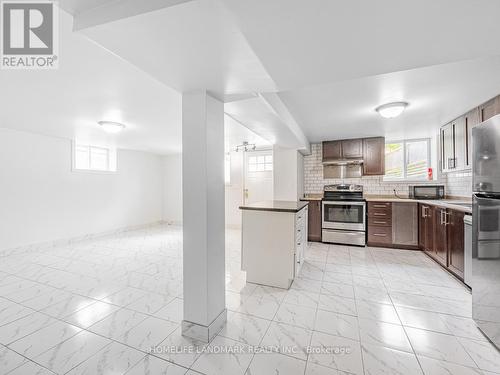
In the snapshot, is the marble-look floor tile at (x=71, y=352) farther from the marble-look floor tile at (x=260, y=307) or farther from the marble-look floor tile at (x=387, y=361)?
the marble-look floor tile at (x=387, y=361)

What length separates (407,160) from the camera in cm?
470

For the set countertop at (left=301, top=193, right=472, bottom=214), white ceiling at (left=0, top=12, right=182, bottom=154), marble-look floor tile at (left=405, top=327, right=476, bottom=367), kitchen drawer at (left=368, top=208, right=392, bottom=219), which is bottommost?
marble-look floor tile at (left=405, top=327, right=476, bottom=367)

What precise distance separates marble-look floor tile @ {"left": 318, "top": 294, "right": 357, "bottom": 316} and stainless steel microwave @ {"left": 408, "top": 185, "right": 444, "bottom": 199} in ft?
10.2

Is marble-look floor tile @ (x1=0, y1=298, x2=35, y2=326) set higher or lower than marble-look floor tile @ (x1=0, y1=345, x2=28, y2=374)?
higher

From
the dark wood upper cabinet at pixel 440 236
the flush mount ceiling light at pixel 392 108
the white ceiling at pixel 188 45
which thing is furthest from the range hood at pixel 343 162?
the white ceiling at pixel 188 45

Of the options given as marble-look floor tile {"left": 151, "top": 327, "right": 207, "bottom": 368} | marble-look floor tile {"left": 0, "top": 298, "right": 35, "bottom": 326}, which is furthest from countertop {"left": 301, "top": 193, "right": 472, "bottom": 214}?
marble-look floor tile {"left": 0, "top": 298, "right": 35, "bottom": 326}

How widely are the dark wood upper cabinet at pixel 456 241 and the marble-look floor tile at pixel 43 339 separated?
410 centimetres

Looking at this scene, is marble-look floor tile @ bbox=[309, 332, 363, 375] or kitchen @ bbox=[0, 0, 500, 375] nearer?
kitchen @ bbox=[0, 0, 500, 375]

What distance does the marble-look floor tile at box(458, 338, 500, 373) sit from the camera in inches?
55.7

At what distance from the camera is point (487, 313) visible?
5.39 ft

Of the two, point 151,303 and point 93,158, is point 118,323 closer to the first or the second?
point 151,303

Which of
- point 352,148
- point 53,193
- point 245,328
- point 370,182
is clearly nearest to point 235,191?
point 352,148

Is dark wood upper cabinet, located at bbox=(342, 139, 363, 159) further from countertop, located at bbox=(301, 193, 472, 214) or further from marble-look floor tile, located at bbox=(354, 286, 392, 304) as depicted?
marble-look floor tile, located at bbox=(354, 286, 392, 304)

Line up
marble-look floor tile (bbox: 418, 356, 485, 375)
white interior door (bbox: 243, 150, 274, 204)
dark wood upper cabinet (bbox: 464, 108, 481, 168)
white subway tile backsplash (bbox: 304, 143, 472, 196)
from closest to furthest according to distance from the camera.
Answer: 1. marble-look floor tile (bbox: 418, 356, 485, 375)
2. dark wood upper cabinet (bbox: 464, 108, 481, 168)
3. white subway tile backsplash (bbox: 304, 143, 472, 196)
4. white interior door (bbox: 243, 150, 274, 204)
